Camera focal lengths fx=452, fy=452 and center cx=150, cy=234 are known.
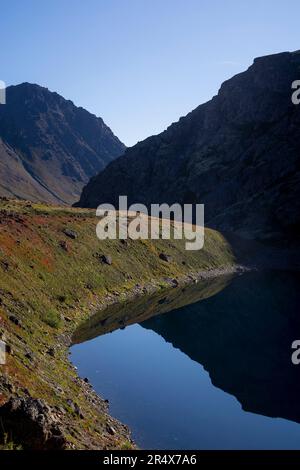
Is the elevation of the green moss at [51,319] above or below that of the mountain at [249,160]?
below

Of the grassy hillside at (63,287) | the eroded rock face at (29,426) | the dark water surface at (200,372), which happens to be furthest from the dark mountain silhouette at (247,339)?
the eroded rock face at (29,426)

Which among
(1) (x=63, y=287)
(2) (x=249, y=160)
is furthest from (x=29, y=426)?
(2) (x=249, y=160)

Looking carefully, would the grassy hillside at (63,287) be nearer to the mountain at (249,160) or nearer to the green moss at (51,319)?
the green moss at (51,319)

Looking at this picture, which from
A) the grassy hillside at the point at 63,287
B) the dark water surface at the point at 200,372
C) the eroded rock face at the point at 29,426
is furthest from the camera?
the dark water surface at the point at 200,372

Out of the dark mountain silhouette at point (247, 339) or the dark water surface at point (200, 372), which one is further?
the dark mountain silhouette at point (247, 339)

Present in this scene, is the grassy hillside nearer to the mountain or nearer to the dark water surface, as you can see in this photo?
the dark water surface

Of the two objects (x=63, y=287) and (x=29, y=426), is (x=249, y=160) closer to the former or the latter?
(x=63, y=287)
